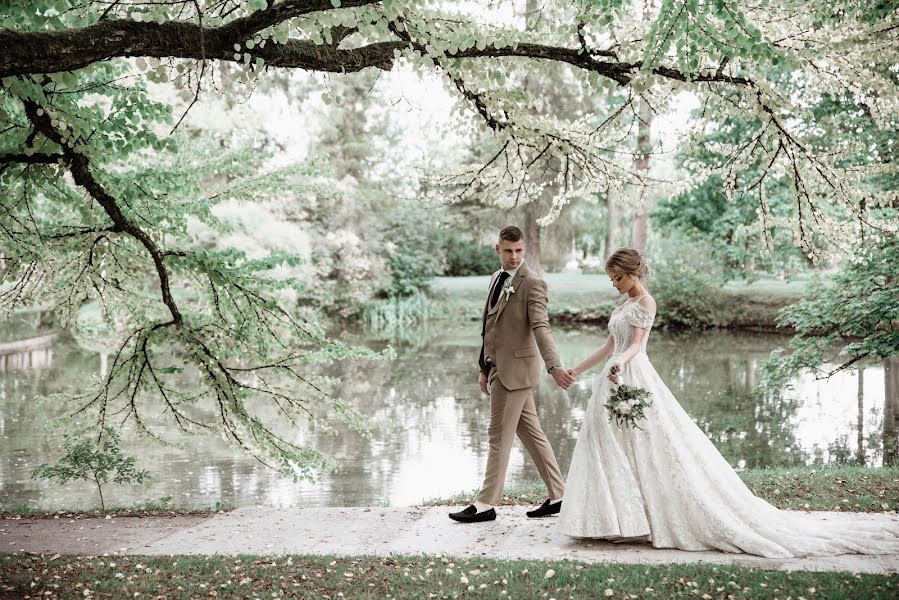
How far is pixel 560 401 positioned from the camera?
15742 mm

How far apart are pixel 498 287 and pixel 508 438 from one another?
115cm

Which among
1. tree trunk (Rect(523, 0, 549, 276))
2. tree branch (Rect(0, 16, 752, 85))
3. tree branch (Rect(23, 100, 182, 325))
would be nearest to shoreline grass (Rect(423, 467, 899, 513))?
tree branch (Rect(23, 100, 182, 325))

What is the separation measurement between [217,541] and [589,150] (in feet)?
13.7

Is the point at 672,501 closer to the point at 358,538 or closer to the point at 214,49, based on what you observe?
the point at 358,538

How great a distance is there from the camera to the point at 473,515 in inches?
233

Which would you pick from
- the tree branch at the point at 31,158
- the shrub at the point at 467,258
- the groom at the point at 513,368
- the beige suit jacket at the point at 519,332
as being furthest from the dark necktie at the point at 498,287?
the shrub at the point at 467,258

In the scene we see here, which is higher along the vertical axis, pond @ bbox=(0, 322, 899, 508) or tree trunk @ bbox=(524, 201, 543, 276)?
tree trunk @ bbox=(524, 201, 543, 276)

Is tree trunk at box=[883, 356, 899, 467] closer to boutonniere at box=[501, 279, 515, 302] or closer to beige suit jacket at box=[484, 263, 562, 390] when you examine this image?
beige suit jacket at box=[484, 263, 562, 390]

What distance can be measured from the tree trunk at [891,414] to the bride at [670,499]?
5575 mm

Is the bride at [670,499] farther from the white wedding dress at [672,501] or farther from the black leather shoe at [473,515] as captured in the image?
the black leather shoe at [473,515]

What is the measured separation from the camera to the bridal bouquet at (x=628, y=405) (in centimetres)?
507

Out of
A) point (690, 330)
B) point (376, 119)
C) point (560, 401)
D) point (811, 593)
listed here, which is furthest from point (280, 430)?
point (376, 119)

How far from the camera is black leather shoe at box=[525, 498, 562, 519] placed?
6023 millimetres

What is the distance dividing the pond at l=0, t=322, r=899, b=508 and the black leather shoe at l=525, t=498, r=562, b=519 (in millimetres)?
1747
